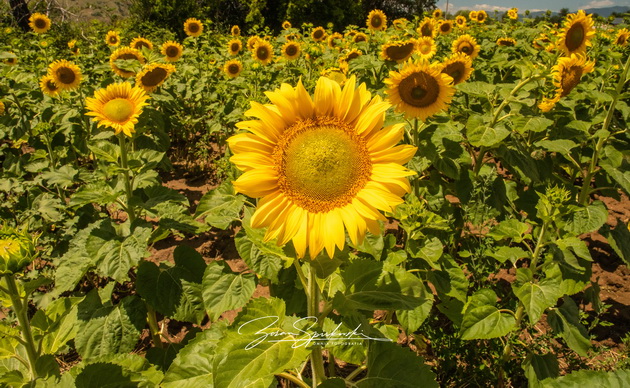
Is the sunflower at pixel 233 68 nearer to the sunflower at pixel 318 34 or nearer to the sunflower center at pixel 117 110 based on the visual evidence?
the sunflower at pixel 318 34

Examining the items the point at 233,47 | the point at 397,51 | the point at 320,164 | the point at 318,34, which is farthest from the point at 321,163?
the point at 318,34

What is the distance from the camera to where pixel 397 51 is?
420 centimetres

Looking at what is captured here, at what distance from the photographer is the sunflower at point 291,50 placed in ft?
22.0

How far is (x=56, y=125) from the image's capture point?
4.80m

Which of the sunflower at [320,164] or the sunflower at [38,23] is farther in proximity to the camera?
the sunflower at [38,23]

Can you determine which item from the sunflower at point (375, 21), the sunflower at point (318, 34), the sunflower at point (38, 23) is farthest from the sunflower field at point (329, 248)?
the sunflower at point (318, 34)

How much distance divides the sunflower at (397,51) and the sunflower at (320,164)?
3.06m

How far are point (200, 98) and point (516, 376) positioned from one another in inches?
220

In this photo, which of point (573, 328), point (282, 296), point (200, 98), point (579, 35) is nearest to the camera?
point (282, 296)

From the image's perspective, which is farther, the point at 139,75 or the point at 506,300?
the point at 139,75

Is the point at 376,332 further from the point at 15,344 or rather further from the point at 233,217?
the point at 15,344

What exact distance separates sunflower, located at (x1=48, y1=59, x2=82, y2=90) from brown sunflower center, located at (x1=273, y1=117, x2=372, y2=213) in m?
4.66

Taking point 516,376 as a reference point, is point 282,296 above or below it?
above


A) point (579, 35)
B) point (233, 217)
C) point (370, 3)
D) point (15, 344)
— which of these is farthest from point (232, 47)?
point (370, 3)
